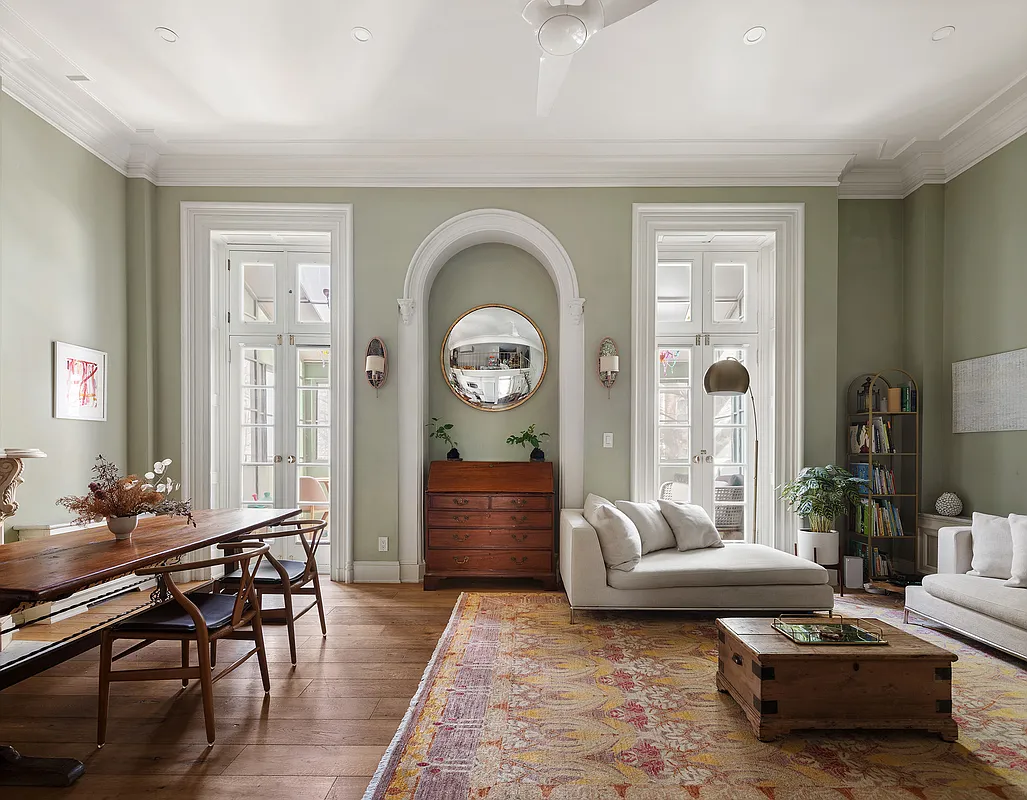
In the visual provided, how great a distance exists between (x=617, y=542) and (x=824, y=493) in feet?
5.82

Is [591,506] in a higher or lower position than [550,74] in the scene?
lower

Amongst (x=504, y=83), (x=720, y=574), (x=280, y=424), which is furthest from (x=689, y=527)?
(x=280, y=424)

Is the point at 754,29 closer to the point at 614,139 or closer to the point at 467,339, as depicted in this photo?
the point at 614,139

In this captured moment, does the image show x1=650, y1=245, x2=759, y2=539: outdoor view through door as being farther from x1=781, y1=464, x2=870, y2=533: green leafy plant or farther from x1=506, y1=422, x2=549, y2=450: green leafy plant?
x1=506, y1=422, x2=549, y2=450: green leafy plant

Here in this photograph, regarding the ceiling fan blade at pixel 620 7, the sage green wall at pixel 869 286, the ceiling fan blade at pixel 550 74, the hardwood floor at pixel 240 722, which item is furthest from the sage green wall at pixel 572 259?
the ceiling fan blade at pixel 620 7

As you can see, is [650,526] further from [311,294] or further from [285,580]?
[311,294]

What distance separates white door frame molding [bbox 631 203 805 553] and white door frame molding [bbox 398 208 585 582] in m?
0.44

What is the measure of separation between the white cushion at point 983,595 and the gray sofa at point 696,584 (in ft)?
1.82

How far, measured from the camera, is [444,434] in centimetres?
536

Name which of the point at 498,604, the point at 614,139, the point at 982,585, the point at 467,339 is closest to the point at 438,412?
the point at 467,339

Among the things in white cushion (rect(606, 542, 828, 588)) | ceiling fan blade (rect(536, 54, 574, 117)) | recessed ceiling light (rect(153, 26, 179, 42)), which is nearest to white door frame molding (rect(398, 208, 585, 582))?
white cushion (rect(606, 542, 828, 588))

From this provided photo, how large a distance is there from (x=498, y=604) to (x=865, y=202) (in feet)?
14.1

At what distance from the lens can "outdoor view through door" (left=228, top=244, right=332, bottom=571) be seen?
5.56 metres

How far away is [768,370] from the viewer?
5.48m
